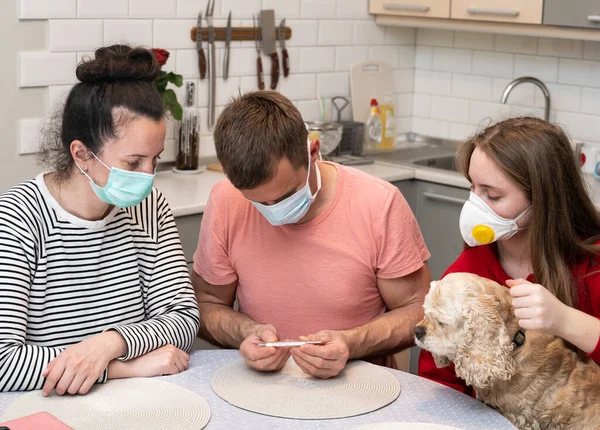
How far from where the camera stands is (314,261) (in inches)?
82.7

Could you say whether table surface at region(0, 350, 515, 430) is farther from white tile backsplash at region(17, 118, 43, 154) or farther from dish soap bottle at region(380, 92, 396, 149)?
dish soap bottle at region(380, 92, 396, 149)

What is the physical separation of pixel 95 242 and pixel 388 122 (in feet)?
7.97

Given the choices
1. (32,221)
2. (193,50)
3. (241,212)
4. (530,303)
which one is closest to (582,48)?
(193,50)

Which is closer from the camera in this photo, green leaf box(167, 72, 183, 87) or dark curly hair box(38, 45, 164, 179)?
dark curly hair box(38, 45, 164, 179)

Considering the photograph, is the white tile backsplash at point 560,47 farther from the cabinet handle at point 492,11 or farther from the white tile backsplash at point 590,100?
the cabinet handle at point 492,11

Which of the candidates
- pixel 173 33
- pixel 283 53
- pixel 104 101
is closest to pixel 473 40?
pixel 283 53

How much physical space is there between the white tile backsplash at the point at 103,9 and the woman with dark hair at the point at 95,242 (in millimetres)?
1296

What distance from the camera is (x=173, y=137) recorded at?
356cm

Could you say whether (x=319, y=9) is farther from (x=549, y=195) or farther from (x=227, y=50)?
(x=549, y=195)

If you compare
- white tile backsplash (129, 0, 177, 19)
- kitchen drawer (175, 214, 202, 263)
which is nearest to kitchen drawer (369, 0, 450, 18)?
white tile backsplash (129, 0, 177, 19)

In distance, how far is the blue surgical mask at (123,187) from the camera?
6.19 ft

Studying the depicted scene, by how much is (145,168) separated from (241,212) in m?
0.32

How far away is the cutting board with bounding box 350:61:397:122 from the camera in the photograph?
4.11 m

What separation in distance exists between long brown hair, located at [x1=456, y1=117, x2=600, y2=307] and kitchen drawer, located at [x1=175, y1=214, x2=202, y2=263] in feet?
4.44
